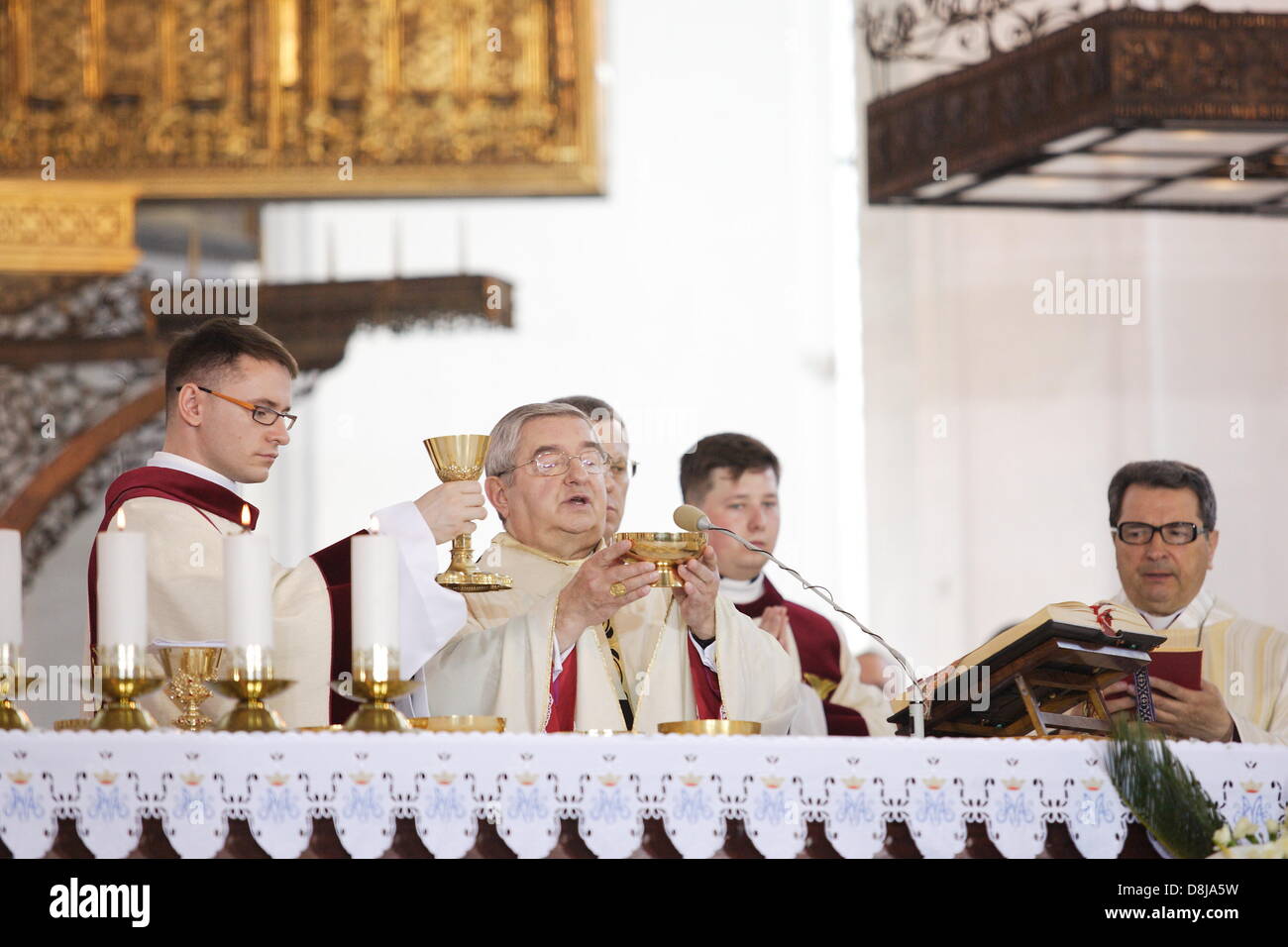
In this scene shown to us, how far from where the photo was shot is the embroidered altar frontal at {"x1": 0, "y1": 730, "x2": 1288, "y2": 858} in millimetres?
3029

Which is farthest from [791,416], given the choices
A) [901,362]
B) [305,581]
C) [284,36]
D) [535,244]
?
[305,581]

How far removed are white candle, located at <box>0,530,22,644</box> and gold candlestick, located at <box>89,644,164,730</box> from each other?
0.91 feet

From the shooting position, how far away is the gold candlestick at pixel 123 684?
126 inches

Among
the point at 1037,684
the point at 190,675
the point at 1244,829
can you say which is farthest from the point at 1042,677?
the point at 190,675

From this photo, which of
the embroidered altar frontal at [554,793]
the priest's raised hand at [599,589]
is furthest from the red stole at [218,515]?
the embroidered altar frontal at [554,793]

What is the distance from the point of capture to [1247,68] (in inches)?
238

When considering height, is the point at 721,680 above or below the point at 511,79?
below

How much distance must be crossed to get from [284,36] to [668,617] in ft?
14.3

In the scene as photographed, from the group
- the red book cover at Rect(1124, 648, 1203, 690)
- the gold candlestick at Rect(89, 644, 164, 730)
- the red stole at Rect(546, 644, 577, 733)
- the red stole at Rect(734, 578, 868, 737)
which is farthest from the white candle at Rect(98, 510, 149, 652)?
the red stole at Rect(734, 578, 868, 737)

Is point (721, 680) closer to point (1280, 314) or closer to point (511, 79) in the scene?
point (511, 79)

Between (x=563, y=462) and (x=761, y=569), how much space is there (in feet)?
5.64

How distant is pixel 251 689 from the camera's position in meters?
3.22

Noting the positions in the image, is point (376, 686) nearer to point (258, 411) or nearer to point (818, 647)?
point (258, 411)

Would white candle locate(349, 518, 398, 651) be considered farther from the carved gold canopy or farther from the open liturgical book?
the carved gold canopy
